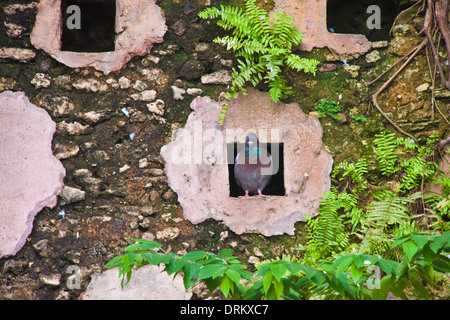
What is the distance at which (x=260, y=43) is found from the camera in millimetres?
3422

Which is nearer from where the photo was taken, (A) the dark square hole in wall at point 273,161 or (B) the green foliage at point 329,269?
(B) the green foliage at point 329,269

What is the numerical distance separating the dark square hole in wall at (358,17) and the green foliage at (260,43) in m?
1.07

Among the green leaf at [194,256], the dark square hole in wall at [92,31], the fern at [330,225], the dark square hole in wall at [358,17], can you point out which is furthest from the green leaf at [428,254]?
the dark square hole in wall at [92,31]

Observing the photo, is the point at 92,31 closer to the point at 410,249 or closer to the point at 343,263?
the point at 343,263

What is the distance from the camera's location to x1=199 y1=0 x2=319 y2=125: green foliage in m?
3.41

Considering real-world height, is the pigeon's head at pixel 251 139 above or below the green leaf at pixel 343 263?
above

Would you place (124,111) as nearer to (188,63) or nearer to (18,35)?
(188,63)

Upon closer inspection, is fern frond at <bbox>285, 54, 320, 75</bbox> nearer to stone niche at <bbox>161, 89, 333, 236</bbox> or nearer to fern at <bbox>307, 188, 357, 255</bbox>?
stone niche at <bbox>161, 89, 333, 236</bbox>

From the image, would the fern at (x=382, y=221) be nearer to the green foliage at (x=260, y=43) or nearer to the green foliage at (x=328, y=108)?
the green foliage at (x=328, y=108)

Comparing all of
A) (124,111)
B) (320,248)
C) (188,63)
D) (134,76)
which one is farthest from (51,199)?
(320,248)

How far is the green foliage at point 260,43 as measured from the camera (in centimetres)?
341

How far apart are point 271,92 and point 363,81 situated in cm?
85

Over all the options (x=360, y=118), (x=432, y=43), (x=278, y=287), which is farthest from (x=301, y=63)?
(x=278, y=287)

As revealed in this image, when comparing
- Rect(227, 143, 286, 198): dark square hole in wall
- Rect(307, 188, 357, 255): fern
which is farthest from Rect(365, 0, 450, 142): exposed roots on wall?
Rect(227, 143, 286, 198): dark square hole in wall
